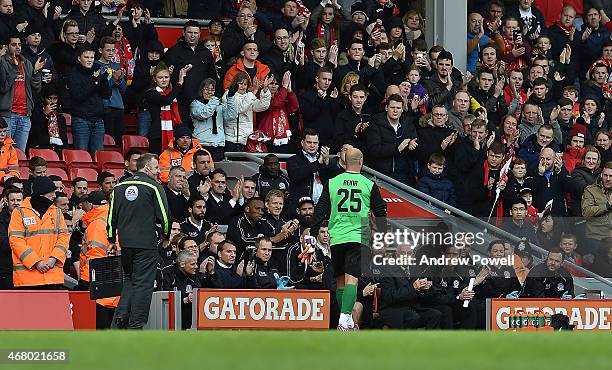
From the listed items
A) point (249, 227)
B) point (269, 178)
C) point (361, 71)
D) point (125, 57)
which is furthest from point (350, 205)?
point (125, 57)

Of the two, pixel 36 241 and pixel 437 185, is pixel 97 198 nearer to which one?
pixel 36 241

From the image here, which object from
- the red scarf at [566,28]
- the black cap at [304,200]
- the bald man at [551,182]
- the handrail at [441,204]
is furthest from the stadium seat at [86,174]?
the red scarf at [566,28]

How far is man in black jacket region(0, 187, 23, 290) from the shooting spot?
52.0 feet

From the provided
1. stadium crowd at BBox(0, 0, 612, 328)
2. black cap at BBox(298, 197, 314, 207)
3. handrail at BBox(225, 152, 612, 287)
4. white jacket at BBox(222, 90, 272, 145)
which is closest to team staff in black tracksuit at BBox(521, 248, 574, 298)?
stadium crowd at BBox(0, 0, 612, 328)

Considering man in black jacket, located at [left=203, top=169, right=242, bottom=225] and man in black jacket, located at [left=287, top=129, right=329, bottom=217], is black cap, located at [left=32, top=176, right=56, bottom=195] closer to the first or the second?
man in black jacket, located at [left=203, top=169, right=242, bottom=225]

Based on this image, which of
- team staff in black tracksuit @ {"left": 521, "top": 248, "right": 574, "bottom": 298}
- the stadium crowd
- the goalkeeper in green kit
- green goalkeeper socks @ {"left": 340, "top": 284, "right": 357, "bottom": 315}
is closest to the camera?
green goalkeeper socks @ {"left": 340, "top": 284, "right": 357, "bottom": 315}

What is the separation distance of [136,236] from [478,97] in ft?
26.9

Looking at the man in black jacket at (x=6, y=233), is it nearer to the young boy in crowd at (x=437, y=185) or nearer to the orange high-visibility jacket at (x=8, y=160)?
the orange high-visibility jacket at (x=8, y=160)

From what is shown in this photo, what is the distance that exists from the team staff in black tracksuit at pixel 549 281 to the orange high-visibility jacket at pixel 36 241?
5161mm

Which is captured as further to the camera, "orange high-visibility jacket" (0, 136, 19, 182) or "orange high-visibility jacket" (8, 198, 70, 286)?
"orange high-visibility jacket" (0, 136, 19, 182)

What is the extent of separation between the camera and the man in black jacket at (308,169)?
60.4 feet

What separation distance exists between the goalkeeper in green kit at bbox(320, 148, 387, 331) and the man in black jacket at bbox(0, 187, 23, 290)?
340cm

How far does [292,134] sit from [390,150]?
1568 mm

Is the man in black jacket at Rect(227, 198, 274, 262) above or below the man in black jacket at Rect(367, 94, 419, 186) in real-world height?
below
